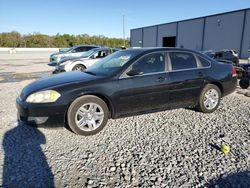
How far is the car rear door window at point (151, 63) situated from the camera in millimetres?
4473

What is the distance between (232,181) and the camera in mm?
2734

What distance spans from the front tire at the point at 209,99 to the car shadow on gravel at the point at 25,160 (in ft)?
11.3

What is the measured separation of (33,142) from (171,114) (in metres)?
2.99

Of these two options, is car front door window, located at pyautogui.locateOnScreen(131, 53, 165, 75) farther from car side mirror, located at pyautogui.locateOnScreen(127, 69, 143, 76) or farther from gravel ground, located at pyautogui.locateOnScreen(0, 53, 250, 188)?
gravel ground, located at pyautogui.locateOnScreen(0, 53, 250, 188)

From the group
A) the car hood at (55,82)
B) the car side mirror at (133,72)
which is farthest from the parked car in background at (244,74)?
the car hood at (55,82)

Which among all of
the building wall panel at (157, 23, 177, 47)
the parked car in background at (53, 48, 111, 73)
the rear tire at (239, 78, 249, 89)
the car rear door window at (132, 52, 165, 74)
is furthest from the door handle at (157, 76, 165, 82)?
the building wall panel at (157, 23, 177, 47)

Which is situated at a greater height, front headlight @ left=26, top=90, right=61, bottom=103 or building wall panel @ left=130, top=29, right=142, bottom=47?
building wall panel @ left=130, top=29, right=142, bottom=47

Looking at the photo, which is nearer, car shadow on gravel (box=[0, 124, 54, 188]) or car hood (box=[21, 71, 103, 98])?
car shadow on gravel (box=[0, 124, 54, 188])

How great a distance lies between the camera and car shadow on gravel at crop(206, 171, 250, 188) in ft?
8.73

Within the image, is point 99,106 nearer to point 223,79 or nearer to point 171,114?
point 171,114

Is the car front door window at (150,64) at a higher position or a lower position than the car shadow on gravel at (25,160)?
higher

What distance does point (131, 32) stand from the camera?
56.2 m

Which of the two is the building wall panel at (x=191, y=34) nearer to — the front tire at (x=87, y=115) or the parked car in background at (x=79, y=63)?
the parked car in background at (x=79, y=63)

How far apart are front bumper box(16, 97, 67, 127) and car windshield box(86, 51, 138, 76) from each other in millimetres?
1131
